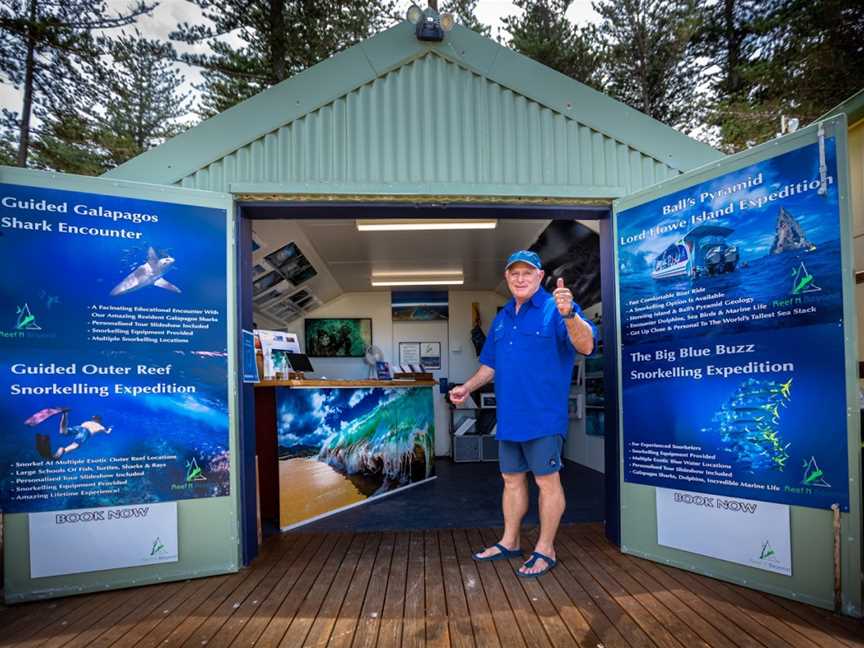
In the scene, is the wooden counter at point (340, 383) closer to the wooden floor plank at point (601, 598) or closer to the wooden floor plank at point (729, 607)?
the wooden floor plank at point (601, 598)

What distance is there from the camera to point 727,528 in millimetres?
3027

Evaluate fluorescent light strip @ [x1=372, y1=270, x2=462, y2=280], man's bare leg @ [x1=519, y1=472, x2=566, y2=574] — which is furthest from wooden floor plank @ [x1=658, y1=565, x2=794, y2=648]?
fluorescent light strip @ [x1=372, y1=270, x2=462, y2=280]

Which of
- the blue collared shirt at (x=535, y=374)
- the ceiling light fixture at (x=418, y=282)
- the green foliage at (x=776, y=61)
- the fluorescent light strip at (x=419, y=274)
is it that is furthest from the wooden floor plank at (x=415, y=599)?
the green foliage at (x=776, y=61)

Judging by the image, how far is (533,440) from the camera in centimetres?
325

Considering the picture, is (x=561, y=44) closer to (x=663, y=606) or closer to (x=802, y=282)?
(x=802, y=282)

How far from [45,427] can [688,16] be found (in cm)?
1380

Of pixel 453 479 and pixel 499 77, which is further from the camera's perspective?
pixel 453 479

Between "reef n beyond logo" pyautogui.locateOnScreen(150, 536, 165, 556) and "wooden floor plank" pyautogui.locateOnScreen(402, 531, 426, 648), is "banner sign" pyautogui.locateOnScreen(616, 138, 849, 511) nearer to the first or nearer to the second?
"wooden floor plank" pyautogui.locateOnScreen(402, 531, 426, 648)

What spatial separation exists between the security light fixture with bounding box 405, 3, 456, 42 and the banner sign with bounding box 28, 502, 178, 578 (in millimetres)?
3496

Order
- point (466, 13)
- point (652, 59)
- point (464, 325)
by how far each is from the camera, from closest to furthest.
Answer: point (464, 325) → point (652, 59) → point (466, 13)

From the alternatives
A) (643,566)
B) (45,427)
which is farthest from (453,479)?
(45,427)

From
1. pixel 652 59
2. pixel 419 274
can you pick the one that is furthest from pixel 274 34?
pixel 652 59

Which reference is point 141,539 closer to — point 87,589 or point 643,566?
point 87,589

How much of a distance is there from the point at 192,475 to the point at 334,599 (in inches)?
45.8
